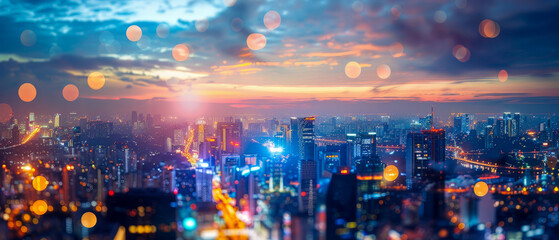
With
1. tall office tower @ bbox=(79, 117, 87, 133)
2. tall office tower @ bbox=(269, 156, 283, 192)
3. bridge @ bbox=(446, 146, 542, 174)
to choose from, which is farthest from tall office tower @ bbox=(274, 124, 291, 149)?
tall office tower @ bbox=(79, 117, 87, 133)

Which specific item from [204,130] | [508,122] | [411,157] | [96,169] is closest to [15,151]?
[96,169]

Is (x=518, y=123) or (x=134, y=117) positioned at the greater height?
(x=134, y=117)

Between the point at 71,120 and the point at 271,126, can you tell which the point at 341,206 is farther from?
the point at 271,126

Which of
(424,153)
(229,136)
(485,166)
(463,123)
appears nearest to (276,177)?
(424,153)

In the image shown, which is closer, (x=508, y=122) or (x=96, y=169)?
(x=96, y=169)

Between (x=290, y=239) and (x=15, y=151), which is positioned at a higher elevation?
(x=15, y=151)

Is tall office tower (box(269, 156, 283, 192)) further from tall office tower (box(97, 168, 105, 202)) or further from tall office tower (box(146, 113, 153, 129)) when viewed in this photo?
tall office tower (box(146, 113, 153, 129))

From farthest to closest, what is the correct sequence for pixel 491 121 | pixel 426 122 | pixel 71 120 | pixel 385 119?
pixel 491 121 < pixel 385 119 < pixel 426 122 < pixel 71 120

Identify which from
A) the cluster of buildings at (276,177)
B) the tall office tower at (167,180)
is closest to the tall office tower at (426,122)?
the cluster of buildings at (276,177)

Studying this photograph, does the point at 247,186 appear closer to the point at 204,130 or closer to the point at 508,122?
the point at 204,130
